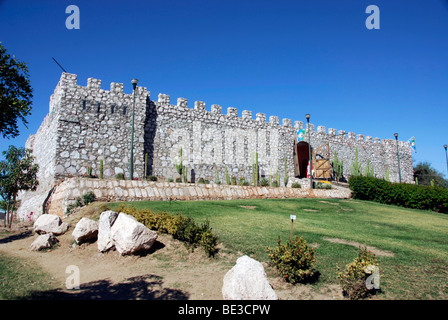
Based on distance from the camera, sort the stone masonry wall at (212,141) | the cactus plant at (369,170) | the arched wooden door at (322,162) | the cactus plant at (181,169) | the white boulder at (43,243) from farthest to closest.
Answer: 1. the cactus plant at (369,170)
2. the arched wooden door at (322,162)
3. the stone masonry wall at (212,141)
4. the cactus plant at (181,169)
5. the white boulder at (43,243)

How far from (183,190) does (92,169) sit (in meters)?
5.76

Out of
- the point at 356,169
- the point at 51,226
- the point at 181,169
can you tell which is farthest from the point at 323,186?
the point at 51,226

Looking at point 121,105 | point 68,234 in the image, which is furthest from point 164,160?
point 68,234

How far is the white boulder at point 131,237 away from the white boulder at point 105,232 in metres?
0.44

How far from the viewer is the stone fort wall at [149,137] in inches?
684

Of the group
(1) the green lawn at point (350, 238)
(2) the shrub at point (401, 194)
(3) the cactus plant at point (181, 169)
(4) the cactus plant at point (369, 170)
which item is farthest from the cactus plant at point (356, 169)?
(3) the cactus plant at point (181, 169)

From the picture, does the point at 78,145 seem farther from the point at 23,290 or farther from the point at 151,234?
the point at 23,290

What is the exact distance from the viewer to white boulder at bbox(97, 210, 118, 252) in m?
8.53

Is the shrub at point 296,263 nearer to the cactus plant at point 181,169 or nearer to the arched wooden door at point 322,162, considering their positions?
the cactus plant at point 181,169

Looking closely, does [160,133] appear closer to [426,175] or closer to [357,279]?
[357,279]

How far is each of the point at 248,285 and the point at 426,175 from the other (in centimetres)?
4617

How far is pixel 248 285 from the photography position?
5.06m

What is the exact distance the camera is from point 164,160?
2077cm

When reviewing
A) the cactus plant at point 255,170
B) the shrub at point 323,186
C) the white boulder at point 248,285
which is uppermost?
the cactus plant at point 255,170
